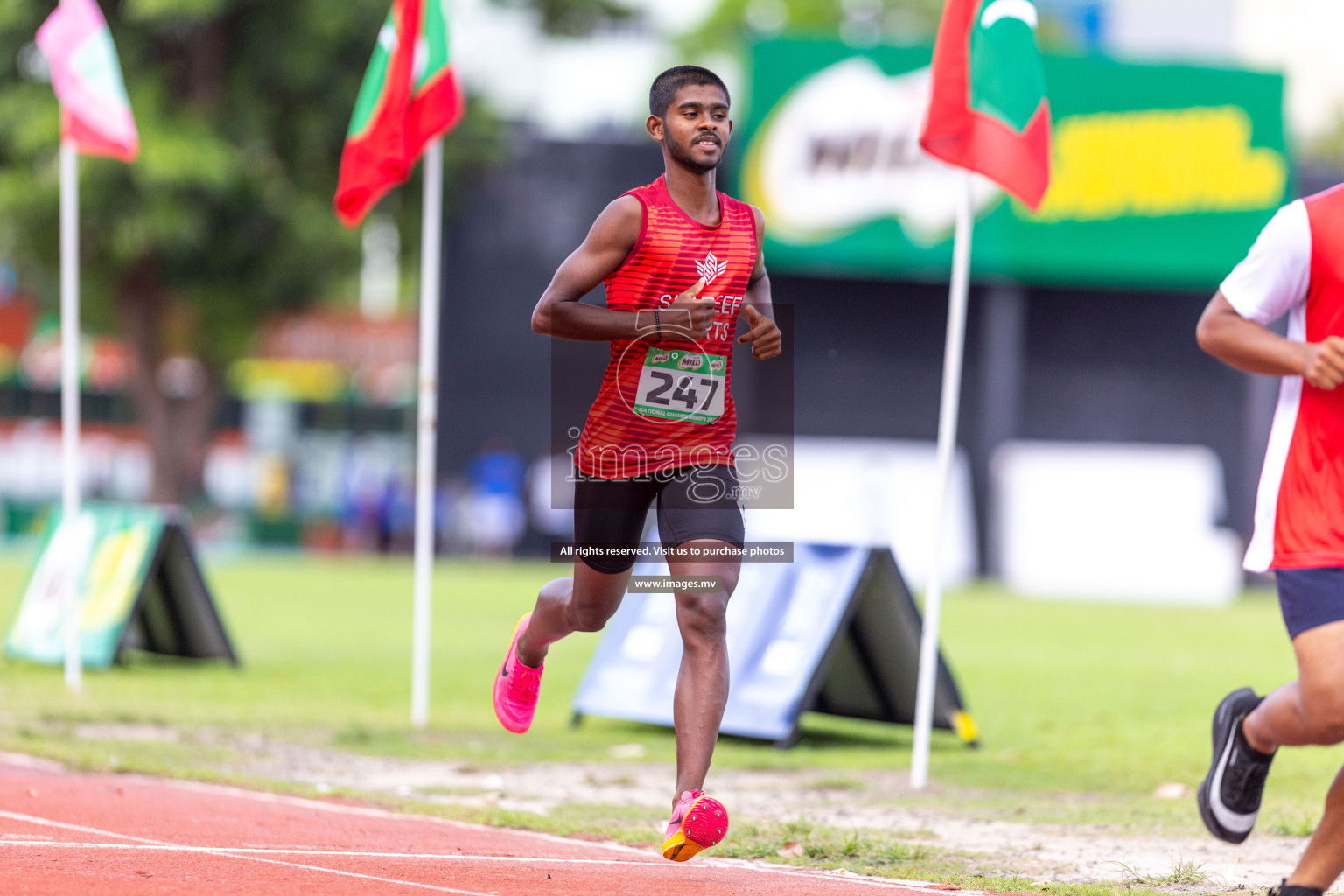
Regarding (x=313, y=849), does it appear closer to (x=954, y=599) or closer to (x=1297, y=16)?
(x=954, y=599)

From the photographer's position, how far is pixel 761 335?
5672 mm

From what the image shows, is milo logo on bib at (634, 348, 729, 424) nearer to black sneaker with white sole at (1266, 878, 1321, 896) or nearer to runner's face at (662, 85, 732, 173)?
runner's face at (662, 85, 732, 173)

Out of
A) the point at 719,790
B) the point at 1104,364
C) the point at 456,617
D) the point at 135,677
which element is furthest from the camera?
the point at 1104,364

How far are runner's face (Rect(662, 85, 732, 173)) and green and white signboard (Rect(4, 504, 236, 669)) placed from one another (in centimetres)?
776

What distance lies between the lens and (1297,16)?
6775 centimetres

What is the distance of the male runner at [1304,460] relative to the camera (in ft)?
14.8

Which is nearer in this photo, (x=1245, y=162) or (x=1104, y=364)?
(x=1245, y=162)

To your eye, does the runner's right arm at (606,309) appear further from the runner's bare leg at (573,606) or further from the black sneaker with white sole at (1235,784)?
the black sneaker with white sole at (1235,784)

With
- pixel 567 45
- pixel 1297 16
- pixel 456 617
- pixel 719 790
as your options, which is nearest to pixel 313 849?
pixel 719 790

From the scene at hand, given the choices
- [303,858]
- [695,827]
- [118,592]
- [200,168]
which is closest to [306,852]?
[303,858]

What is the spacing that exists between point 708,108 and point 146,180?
868 inches

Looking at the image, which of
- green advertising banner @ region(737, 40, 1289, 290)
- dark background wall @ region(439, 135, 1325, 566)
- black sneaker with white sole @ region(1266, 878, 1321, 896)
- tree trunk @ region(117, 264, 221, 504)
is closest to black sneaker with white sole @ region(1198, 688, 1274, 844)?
black sneaker with white sole @ region(1266, 878, 1321, 896)

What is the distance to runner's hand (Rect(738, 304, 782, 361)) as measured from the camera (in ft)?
18.6

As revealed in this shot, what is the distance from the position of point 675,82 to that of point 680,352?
869 millimetres
